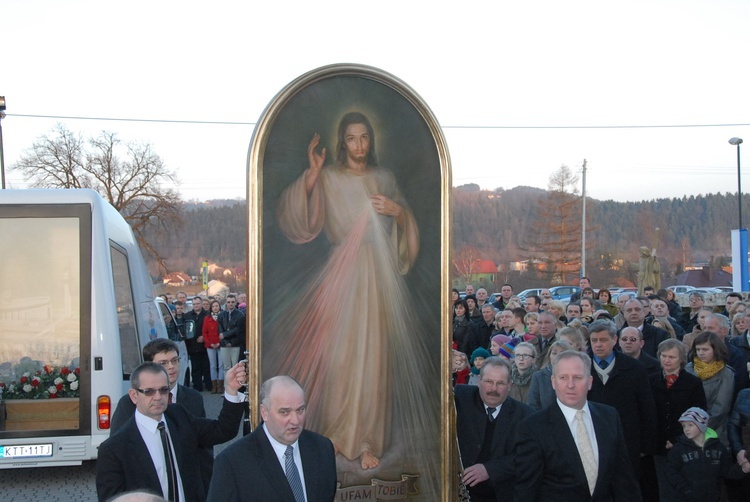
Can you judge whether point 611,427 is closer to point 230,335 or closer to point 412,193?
point 412,193

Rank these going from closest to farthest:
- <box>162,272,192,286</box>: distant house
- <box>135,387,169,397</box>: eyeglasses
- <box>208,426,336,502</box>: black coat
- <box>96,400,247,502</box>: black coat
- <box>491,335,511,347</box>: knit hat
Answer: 1. <box>208,426,336,502</box>: black coat
2. <box>96,400,247,502</box>: black coat
3. <box>135,387,169,397</box>: eyeglasses
4. <box>491,335,511,347</box>: knit hat
5. <box>162,272,192,286</box>: distant house

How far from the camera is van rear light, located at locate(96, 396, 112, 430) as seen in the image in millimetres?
8780

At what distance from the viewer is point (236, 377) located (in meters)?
4.68

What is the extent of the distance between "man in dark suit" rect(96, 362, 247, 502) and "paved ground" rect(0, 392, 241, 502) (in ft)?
15.9

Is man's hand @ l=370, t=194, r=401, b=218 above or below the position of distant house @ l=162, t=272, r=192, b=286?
above

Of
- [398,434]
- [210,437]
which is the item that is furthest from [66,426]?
[398,434]

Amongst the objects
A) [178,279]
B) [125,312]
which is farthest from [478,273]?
[125,312]

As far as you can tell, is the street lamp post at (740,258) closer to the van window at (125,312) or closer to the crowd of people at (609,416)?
the crowd of people at (609,416)

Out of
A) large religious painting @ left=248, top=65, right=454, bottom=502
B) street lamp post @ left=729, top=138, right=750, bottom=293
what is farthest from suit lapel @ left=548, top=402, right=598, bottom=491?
street lamp post @ left=729, top=138, right=750, bottom=293

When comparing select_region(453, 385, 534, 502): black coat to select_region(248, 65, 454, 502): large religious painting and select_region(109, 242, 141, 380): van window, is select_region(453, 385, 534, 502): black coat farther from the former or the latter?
select_region(109, 242, 141, 380): van window

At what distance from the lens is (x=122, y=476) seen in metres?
4.31

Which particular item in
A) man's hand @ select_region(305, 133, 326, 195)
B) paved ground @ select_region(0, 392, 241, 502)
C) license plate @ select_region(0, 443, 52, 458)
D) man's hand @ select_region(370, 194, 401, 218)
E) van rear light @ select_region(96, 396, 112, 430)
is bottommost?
paved ground @ select_region(0, 392, 241, 502)

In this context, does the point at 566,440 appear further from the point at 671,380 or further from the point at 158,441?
the point at 671,380

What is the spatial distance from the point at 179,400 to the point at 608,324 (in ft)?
11.5
